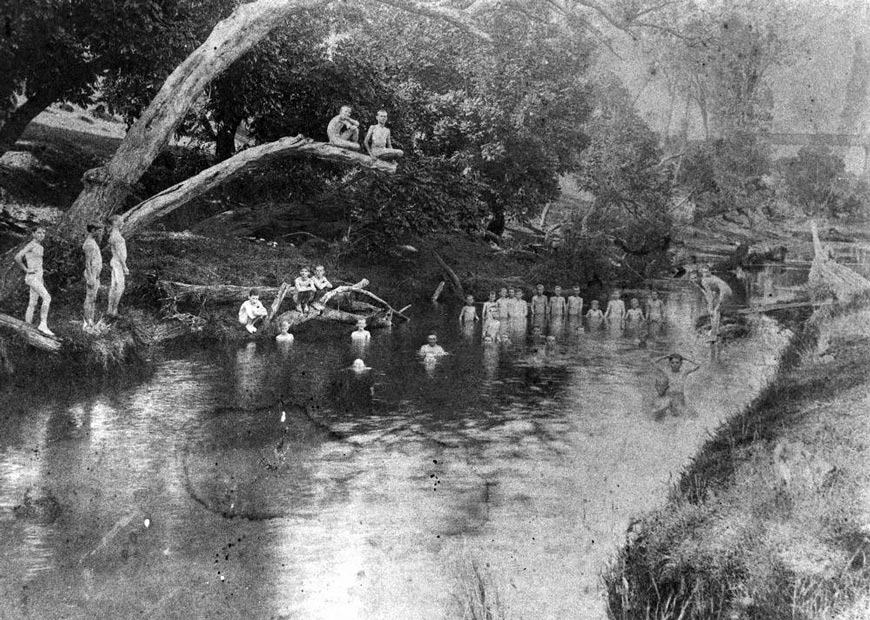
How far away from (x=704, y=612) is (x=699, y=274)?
55.8 feet

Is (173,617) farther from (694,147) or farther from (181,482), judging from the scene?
(694,147)

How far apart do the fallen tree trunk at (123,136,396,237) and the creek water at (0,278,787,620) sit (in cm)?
365

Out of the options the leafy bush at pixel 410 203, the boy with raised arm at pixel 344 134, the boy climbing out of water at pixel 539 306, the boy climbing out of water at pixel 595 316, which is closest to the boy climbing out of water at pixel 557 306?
the boy climbing out of water at pixel 539 306

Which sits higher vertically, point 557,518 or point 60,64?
point 60,64

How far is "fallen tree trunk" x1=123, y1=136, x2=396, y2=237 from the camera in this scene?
59.0 feet

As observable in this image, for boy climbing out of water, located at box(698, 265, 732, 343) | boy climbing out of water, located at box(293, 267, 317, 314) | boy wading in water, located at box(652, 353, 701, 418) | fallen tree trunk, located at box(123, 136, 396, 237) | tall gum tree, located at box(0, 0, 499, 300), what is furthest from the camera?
boy climbing out of water, located at box(293, 267, 317, 314)

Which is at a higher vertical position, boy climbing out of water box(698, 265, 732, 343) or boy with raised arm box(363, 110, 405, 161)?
boy with raised arm box(363, 110, 405, 161)

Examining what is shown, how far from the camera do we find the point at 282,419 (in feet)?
41.2

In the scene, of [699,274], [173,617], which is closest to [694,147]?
[699,274]

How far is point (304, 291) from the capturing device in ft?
65.0

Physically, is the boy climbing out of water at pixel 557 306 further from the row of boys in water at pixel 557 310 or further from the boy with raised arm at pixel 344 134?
the boy with raised arm at pixel 344 134

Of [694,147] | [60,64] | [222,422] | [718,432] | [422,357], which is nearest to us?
[718,432]

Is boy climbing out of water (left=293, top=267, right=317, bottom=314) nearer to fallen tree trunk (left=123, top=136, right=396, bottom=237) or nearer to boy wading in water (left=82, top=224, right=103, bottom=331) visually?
fallen tree trunk (left=123, top=136, right=396, bottom=237)

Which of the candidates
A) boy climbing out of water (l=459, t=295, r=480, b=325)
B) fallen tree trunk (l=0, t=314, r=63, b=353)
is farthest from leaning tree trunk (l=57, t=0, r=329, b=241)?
boy climbing out of water (l=459, t=295, r=480, b=325)
